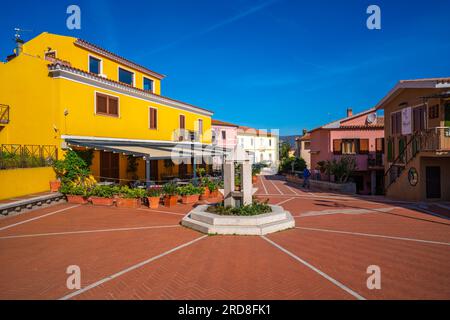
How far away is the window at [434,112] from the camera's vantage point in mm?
14448

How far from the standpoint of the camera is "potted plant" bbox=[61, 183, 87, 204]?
13883 mm

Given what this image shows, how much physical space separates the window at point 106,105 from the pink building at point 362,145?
20070 millimetres

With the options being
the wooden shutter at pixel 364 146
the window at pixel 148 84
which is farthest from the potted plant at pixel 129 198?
the wooden shutter at pixel 364 146

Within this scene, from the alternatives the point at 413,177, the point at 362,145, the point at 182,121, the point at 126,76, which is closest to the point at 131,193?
the point at 126,76

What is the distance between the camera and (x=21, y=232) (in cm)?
896

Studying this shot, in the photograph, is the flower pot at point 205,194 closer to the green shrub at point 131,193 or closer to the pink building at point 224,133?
the green shrub at point 131,193

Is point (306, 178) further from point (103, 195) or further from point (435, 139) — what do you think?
point (103, 195)

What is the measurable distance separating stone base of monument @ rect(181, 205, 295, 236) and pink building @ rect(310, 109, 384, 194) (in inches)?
769

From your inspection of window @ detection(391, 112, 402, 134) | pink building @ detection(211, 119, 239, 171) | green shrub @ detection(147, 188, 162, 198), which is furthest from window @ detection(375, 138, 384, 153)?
green shrub @ detection(147, 188, 162, 198)

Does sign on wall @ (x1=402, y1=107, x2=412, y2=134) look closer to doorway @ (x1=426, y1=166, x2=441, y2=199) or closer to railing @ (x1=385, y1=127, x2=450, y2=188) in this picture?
railing @ (x1=385, y1=127, x2=450, y2=188)
